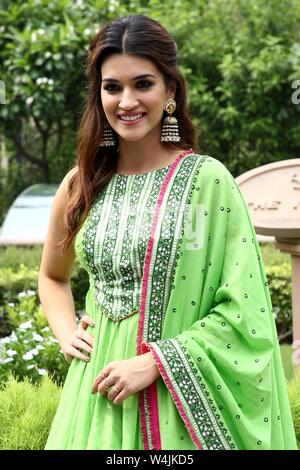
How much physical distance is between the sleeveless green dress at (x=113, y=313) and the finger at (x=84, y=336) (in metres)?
0.02

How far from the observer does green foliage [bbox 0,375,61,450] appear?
2.98 m

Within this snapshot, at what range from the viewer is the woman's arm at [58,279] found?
2.24 metres

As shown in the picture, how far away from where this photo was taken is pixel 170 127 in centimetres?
216

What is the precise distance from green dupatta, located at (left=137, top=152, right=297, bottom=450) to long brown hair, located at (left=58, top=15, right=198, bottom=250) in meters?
0.23

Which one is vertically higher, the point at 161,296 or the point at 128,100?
the point at 128,100

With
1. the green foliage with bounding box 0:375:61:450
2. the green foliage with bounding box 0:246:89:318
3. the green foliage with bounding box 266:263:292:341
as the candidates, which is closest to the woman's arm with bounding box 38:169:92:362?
the green foliage with bounding box 0:375:61:450

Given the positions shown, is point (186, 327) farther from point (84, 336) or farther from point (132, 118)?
point (132, 118)

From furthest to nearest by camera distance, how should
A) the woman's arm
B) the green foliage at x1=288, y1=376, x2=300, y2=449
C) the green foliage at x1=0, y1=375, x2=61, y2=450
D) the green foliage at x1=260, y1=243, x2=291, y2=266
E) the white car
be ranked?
the white car
the green foliage at x1=260, y1=243, x2=291, y2=266
the green foliage at x1=288, y1=376, x2=300, y2=449
the green foliage at x1=0, y1=375, x2=61, y2=450
the woman's arm

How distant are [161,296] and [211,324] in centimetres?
13

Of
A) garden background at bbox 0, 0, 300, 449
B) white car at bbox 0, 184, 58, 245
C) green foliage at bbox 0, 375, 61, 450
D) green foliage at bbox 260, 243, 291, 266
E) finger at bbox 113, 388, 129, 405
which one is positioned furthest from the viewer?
garden background at bbox 0, 0, 300, 449

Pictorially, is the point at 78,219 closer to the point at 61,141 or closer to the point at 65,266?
the point at 65,266

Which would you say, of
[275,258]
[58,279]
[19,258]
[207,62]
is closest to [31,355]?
[58,279]

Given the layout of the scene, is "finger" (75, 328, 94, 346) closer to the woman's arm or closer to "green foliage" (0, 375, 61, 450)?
the woman's arm

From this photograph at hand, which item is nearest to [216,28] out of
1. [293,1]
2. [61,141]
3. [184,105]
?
[293,1]
